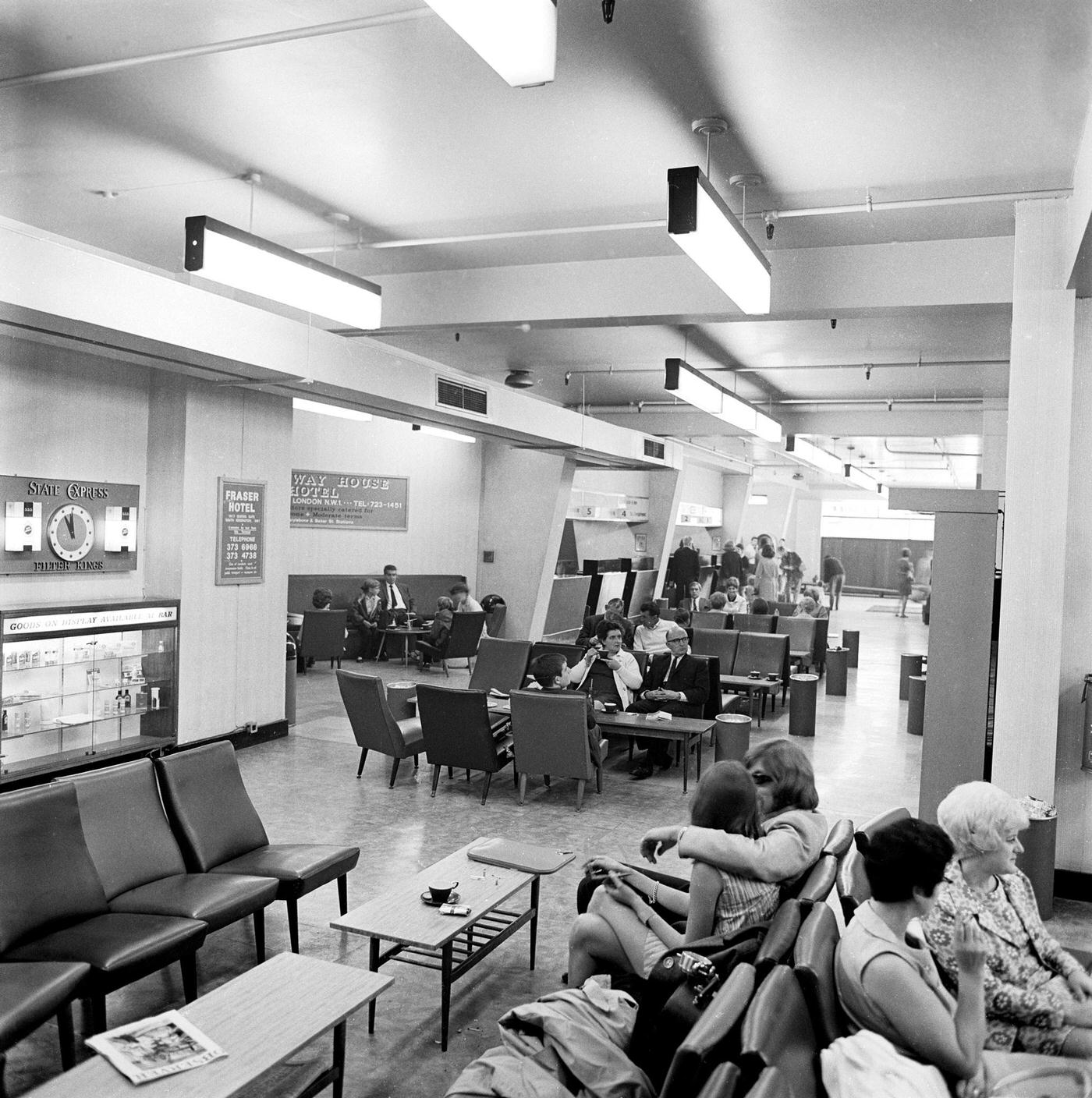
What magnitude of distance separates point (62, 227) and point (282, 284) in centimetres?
224

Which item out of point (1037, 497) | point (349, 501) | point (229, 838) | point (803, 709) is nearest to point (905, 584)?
point (349, 501)

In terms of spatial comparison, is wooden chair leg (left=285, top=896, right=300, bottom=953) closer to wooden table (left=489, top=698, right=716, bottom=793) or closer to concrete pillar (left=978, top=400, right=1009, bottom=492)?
wooden table (left=489, top=698, right=716, bottom=793)

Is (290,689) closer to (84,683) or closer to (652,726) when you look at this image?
(84,683)

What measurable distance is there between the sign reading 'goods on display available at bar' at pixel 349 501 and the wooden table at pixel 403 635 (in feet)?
5.26

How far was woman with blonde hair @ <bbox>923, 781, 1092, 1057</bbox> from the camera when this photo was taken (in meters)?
2.84

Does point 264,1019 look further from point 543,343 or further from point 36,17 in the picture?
point 543,343

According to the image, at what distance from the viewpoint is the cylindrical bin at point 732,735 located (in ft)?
25.7

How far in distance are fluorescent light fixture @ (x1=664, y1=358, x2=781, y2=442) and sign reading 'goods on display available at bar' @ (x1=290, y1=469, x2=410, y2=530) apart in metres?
5.68

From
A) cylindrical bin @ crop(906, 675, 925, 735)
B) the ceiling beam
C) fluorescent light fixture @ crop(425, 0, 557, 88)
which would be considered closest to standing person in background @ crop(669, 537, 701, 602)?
cylindrical bin @ crop(906, 675, 925, 735)

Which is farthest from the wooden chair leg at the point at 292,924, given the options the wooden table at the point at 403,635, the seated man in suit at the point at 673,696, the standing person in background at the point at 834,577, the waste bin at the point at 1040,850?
the standing person in background at the point at 834,577

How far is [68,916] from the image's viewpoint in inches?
145

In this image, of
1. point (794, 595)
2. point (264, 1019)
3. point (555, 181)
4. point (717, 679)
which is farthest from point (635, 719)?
point (794, 595)

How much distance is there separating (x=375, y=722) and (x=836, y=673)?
22.9 feet

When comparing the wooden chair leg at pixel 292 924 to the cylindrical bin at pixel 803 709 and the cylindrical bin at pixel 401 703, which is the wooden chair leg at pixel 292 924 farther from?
the cylindrical bin at pixel 803 709
